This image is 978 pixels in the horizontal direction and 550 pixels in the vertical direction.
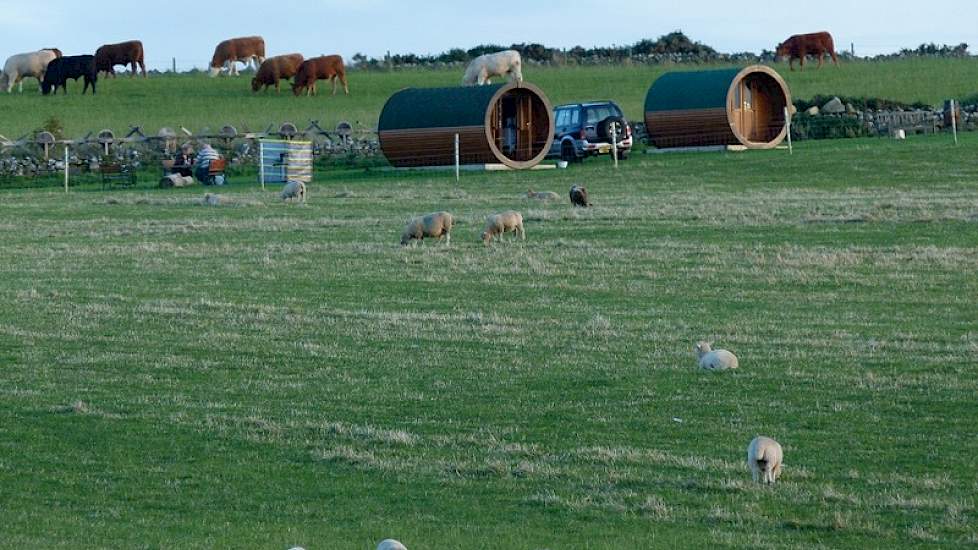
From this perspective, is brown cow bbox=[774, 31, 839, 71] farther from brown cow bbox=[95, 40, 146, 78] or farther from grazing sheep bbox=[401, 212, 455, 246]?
grazing sheep bbox=[401, 212, 455, 246]

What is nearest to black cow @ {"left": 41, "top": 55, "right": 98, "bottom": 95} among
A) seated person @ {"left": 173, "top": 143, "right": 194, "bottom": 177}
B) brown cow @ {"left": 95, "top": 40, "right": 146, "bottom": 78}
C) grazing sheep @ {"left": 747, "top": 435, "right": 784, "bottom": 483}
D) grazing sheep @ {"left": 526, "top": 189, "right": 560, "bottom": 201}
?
brown cow @ {"left": 95, "top": 40, "right": 146, "bottom": 78}

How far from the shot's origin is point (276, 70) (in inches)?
3083

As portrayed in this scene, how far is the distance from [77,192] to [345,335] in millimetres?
29232

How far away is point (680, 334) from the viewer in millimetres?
17969

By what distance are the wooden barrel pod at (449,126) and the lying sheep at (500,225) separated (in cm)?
2017

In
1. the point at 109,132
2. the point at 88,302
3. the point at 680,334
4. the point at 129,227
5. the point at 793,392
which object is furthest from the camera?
the point at 109,132

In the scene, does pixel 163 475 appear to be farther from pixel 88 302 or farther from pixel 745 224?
pixel 745 224

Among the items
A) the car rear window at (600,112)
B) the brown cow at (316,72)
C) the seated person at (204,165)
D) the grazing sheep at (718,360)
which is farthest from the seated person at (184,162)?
the grazing sheep at (718,360)

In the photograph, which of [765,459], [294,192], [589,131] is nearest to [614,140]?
[589,131]

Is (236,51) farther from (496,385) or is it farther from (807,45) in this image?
(496,385)

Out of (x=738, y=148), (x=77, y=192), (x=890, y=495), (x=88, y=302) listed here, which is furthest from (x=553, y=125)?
(x=890, y=495)

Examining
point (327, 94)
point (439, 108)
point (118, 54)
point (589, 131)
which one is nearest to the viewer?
point (439, 108)

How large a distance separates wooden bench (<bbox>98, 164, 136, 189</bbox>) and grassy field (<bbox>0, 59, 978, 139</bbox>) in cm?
1107

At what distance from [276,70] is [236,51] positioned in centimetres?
1040
